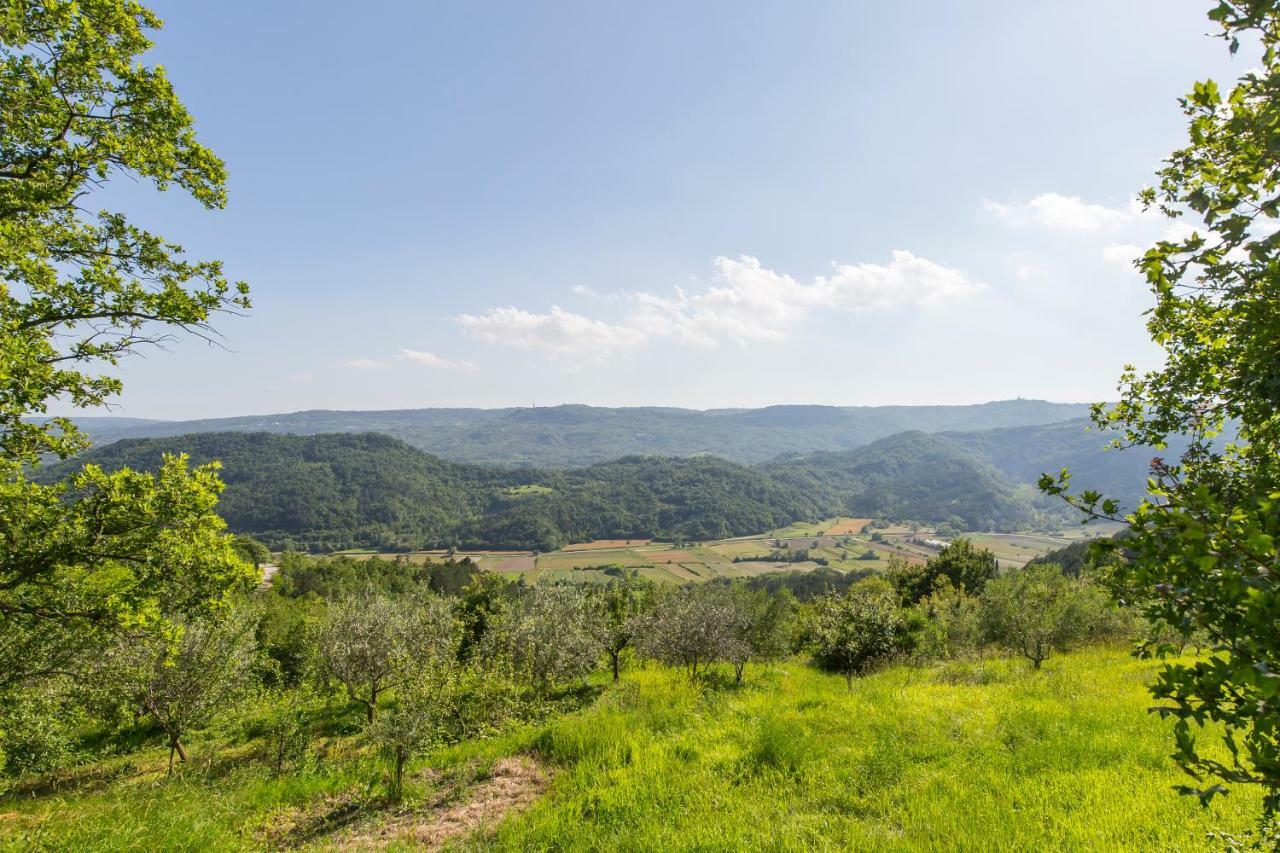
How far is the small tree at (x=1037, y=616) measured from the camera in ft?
67.3

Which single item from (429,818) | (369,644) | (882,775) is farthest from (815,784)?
(369,644)

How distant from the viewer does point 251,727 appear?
2228 centimetres

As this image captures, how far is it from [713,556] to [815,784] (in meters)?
167

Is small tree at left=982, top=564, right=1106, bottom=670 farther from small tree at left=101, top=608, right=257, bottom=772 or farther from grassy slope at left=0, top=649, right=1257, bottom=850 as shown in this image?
small tree at left=101, top=608, right=257, bottom=772

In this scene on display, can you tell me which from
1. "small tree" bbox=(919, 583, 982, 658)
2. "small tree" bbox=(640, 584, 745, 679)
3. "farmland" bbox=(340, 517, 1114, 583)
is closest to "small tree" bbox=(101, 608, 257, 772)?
"small tree" bbox=(640, 584, 745, 679)

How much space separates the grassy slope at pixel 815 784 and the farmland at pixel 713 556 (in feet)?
372

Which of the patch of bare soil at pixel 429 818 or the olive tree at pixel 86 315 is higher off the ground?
the olive tree at pixel 86 315

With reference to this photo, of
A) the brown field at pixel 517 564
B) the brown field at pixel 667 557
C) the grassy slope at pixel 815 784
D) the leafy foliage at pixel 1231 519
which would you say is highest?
the leafy foliage at pixel 1231 519

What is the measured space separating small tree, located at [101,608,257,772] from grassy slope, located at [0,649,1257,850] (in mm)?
2701

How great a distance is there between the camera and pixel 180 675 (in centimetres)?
1502

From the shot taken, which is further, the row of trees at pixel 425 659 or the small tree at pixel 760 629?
the small tree at pixel 760 629

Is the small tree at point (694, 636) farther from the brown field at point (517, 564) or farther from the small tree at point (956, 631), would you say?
the brown field at point (517, 564)

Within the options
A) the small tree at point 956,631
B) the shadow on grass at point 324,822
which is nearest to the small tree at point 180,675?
the shadow on grass at point 324,822

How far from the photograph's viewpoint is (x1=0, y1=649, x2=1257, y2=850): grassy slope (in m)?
7.27
